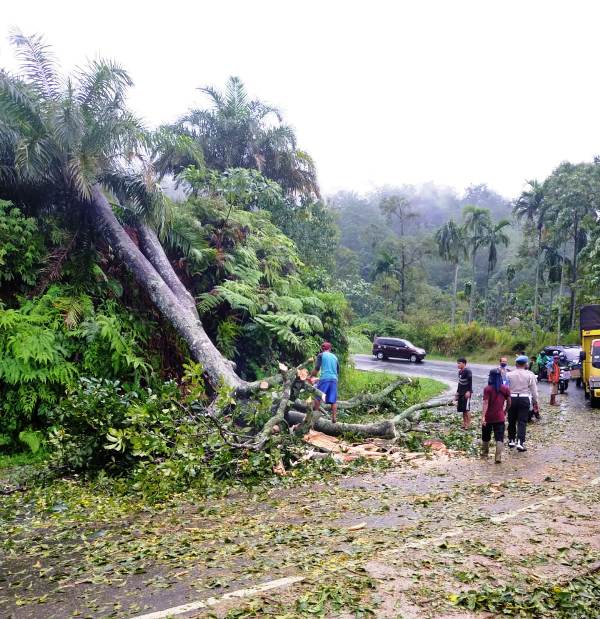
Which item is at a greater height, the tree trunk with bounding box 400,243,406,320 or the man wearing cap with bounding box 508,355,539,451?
the tree trunk with bounding box 400,243,406,320

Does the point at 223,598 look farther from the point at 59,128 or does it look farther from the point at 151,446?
the point at 59,128

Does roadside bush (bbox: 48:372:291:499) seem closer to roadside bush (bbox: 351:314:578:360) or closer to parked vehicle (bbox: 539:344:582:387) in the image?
parked vehicle (bbox: 539:344:582:387)

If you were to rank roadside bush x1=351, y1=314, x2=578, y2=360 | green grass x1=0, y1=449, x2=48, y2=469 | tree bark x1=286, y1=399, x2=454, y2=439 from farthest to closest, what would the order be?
roadside bush x1=351, y1=314, x2=578, y2=360 < tree bark x1=286, y1=399, x2=454, y2=439 < green grass x1=0, y1=449, x2=48, y2=469

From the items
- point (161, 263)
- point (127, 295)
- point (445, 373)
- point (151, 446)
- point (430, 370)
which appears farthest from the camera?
point (430, 370)

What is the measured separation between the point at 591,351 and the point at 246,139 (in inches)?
635

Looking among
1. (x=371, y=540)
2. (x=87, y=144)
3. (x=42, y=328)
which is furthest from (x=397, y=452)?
(x=87, y=144)

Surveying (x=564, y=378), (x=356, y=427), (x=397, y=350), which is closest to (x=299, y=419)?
(x=356, y=427)

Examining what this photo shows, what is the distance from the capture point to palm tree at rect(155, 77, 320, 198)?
82.9 ft

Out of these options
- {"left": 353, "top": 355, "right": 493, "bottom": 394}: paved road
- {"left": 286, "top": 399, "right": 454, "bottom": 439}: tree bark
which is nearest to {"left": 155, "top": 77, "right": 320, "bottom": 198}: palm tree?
{"left": 353, "top": 355, "right": 493, "bottom": 394}: paved road

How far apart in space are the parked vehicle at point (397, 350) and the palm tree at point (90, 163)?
23932 mm

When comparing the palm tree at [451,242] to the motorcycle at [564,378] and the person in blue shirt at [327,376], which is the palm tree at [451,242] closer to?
the motorcycle at [564,378]

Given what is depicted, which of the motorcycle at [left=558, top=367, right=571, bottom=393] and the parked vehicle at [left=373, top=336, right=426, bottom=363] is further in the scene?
the parked vehicle at [left=373, top=336, right=426, bottom=363]

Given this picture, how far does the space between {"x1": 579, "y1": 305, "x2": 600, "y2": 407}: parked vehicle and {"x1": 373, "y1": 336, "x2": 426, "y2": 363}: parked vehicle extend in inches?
700

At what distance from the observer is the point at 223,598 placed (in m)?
4.34
